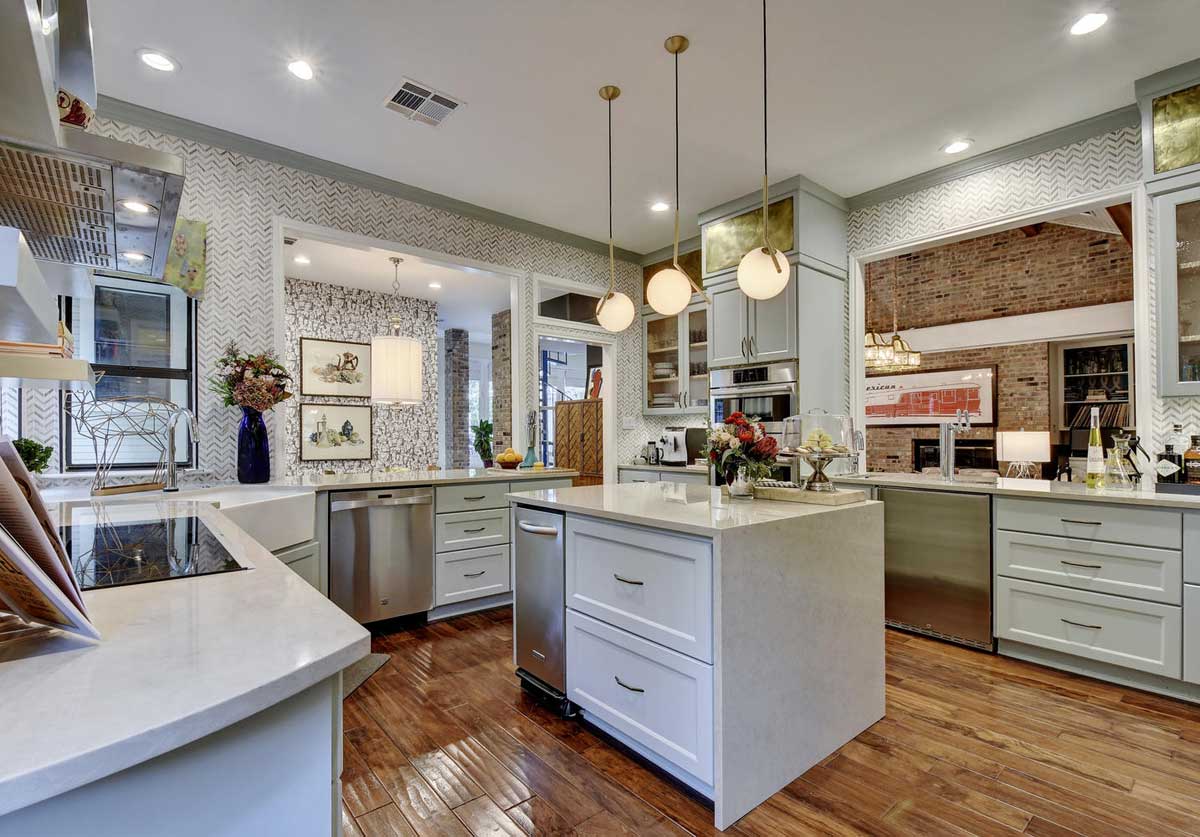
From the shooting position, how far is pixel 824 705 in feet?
6.43

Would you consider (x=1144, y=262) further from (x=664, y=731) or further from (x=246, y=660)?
(x=246, y=660)

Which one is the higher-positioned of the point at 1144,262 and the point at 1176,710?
the point at 1144,262

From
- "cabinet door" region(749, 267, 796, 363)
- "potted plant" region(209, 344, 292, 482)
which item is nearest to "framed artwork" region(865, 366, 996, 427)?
"cabinet door" region(749, 267, 796, 363)

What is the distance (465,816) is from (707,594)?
0.98 meters

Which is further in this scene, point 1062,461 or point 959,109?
point 1062,461

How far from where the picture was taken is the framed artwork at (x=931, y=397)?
693cm

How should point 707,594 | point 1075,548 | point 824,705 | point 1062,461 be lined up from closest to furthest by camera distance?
point 707,594 → point 824,705 → point 1075,548 → point 1062,461

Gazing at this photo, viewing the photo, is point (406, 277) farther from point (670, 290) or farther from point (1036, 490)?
point (1036, 490)

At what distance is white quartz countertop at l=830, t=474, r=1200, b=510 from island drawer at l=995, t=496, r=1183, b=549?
42mm

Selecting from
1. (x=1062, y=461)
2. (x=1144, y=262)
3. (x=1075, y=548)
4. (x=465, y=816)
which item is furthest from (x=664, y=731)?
(x=1062, y=461)

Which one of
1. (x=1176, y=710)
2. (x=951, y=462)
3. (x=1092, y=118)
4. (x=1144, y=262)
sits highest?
(x=1092, y=118)

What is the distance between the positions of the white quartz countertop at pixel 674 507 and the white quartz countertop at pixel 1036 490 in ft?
4.24

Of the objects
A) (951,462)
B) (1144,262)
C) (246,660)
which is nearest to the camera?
(246,660)

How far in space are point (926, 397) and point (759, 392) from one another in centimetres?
449
